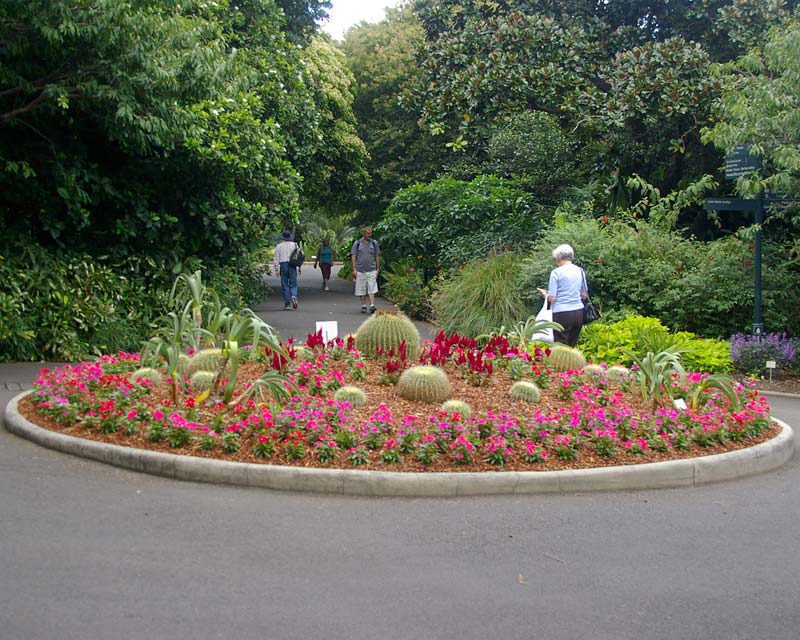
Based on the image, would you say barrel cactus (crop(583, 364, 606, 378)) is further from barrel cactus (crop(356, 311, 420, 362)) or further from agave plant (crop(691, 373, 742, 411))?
barrel cactus (crop(356, 311, 420, 362))

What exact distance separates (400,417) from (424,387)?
0.62m

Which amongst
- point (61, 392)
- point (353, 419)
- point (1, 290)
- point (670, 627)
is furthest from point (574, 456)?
point (1, 290)

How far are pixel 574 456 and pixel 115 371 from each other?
4.89m

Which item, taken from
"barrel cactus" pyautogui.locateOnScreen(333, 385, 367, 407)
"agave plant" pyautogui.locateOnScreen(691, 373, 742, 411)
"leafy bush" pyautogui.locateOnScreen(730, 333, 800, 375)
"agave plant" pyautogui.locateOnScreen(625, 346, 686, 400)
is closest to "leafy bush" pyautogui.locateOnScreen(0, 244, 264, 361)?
"barrel cactus" pyautogui.locateOnScreen(333, 385, 367, 407)

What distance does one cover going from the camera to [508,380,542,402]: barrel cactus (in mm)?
9102

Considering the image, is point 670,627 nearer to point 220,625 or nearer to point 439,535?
point 439,535

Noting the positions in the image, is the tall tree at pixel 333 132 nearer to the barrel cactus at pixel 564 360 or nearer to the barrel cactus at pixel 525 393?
the barrel cactus at pixel 564 360

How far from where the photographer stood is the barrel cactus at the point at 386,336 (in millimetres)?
10727

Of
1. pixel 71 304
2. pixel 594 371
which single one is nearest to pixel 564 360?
pixel 594 371

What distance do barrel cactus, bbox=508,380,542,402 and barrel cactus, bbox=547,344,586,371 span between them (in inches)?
53.3

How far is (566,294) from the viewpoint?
11.9m

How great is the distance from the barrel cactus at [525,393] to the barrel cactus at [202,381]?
9.47ft

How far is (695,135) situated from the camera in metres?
19.6

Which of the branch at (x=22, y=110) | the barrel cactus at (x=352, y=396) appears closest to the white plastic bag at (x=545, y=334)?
the barrel cactus at (x=352, y=396)
